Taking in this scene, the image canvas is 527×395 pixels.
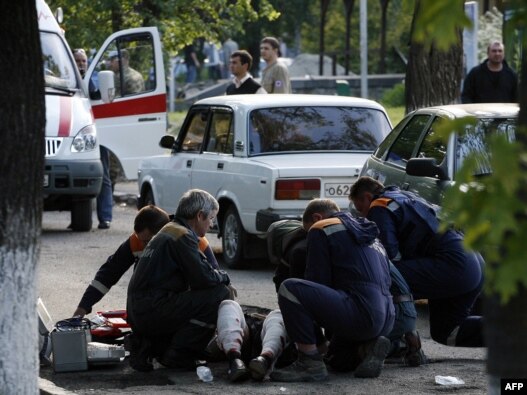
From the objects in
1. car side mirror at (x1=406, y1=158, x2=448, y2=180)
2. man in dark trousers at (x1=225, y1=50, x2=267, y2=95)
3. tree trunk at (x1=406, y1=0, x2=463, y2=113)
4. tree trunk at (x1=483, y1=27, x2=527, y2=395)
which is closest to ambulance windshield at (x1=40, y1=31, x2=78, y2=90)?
man in dark trousers at (x1=225, y1=50, x2=267, y2=95)

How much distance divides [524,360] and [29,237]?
2935 mm

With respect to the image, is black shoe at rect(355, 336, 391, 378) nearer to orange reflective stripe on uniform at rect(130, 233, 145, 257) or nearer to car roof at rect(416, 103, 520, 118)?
orange reflective stripe on uniform at rect(130, 233, 145, 257)

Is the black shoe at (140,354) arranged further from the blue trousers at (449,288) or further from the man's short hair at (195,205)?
the blue trousers at (449,288)

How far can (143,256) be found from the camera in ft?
26.5

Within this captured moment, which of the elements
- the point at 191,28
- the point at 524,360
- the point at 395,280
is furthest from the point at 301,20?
the point at 524,360

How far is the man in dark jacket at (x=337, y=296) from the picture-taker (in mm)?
7656

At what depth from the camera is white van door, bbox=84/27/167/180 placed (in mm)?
16500

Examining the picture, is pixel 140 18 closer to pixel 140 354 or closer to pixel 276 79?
pixel 276 79

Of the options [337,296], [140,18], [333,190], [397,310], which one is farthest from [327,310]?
[140,18]

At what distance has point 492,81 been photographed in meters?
16.1

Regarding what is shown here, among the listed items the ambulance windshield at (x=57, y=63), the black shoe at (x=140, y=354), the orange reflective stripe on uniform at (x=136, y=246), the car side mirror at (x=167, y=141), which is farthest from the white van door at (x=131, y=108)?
the black shoe at (x=140, y=354)

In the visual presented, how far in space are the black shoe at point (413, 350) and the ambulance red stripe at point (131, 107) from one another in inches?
346

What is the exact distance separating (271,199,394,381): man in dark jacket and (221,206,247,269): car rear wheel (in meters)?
4.69

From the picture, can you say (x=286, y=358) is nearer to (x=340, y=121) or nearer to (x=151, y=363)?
(x=151, y=363)
